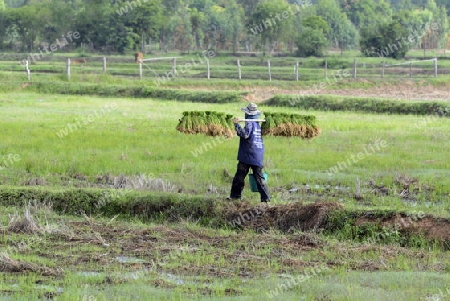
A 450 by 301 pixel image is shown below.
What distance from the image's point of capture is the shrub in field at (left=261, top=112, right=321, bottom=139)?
18.4 meters

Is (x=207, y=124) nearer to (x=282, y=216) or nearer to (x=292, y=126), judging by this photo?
(x=292, y=126)

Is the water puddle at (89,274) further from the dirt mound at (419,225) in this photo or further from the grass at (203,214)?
the dirt mound at (419,225)

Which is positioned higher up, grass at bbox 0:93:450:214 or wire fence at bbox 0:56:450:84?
grass at bbox 0:93:450:214

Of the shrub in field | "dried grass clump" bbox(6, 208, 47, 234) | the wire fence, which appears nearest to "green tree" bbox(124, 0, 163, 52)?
the wire fence

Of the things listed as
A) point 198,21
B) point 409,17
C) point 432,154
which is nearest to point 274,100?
point 432,154

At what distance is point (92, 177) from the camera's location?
13562mm

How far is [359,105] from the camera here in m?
26.8

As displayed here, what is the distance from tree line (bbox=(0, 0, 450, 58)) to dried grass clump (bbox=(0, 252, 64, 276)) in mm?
42596

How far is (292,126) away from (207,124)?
2088 millimetres

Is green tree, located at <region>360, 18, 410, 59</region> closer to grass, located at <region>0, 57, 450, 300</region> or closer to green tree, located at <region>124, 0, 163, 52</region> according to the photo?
green tree, located at <region>124, 0, 163, 52</region>

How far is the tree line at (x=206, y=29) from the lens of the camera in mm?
54250

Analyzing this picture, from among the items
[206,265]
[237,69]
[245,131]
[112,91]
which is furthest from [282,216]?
[237,69]

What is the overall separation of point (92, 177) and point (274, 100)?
1618cm

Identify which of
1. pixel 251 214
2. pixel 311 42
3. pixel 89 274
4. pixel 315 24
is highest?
pixel 315 24
